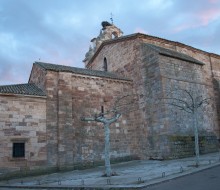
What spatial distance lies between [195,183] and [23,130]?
9202mm

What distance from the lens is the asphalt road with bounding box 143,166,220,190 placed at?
7652 mm

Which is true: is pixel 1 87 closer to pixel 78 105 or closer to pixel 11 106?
pixel 11 106

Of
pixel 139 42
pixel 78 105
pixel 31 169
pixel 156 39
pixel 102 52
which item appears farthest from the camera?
pixel 102 52

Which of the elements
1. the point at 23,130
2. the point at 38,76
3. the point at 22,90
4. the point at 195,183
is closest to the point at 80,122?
the point at 23,130

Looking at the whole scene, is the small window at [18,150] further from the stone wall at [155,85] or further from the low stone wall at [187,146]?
the low stone wall at [187,146]

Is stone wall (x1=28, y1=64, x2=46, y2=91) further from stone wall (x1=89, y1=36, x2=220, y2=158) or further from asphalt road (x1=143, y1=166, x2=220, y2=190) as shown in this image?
asphalt road (x1=143, y1=166, x2=220, y2=190)

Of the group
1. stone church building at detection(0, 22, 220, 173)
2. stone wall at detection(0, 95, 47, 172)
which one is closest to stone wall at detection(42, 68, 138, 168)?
stone church building at detection(0, 22, 220, 173)

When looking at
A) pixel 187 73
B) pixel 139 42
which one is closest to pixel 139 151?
pixel 187 73

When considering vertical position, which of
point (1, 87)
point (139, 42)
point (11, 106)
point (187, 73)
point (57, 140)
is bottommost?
point (57, 140)

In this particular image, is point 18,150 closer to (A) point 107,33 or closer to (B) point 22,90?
(B) point 22,90

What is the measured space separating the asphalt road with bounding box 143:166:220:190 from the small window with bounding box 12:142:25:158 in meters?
8.06

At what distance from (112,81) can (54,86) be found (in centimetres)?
423

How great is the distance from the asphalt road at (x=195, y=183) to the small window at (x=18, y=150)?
8057mm

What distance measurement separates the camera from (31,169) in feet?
44.9
